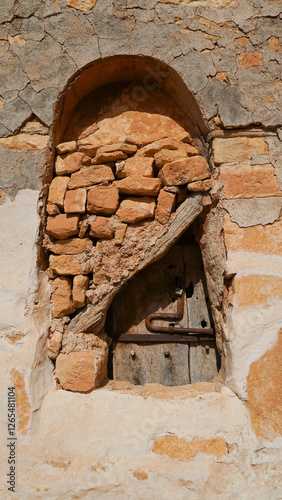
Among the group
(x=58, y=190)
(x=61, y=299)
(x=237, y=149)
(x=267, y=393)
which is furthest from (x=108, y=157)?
(x=267, y=393)

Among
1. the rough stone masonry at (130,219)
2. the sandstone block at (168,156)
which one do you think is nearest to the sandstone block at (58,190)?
the rough stone masonry at (130,219)

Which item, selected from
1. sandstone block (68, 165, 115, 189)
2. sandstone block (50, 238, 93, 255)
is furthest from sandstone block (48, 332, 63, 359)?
sandstone block (68, 165, 115, 189)

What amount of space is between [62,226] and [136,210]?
409 millimetres

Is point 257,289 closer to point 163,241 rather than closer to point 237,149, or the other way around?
point 163,241

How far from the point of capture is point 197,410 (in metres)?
1.76

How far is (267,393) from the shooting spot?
1.71 meters

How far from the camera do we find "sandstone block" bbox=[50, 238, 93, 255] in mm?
2006

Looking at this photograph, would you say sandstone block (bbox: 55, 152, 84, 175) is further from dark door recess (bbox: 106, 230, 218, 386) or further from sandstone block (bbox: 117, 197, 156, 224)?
dark door recess (bbox: 106, 230, 218, 386)

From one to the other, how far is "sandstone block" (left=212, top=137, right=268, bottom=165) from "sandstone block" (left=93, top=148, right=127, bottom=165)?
513mm

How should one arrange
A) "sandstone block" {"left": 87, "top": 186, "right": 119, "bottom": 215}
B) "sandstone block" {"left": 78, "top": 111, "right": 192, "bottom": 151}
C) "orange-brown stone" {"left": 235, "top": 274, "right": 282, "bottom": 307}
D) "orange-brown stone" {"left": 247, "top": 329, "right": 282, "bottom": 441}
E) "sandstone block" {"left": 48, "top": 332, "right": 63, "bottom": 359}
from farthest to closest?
"sandstone block" {"left": 78, "top": 111, "right": 192, "bottom": 151}, "sandstone block" {"left": 87, "top": 186, "right": 119, "bottom": 215}, "sandstone block" {"left": 48, "top": 332, "right": 63, "bottom": 359}, "orange-brown stone" {"left": 235, "top": 274, "right": 282, "bottom": 307}, "orange-brown stone" {"left": 247, "top": 329, "right": 282, "bottom": 441}

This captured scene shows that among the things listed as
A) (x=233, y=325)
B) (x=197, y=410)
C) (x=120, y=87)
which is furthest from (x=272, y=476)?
(x=120, y=87)

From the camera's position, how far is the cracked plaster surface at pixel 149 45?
197 centimetres

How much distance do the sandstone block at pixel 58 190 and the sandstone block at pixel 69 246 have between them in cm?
20

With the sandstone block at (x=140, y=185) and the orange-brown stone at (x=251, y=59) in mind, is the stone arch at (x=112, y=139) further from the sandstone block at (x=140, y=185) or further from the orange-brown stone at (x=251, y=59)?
the orange-brown stone at (x=251, y=59)
